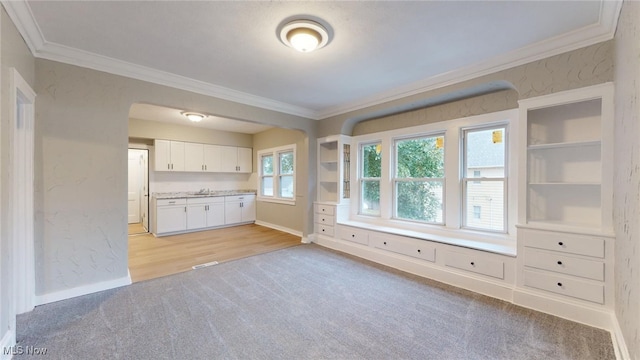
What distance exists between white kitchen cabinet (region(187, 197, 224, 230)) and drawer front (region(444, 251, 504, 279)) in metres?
5.12

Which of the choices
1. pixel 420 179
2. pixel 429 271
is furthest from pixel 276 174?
pixel 429 271

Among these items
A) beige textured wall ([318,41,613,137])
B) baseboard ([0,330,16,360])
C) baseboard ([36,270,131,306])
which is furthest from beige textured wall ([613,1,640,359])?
baseboard ([36,270,131,306])

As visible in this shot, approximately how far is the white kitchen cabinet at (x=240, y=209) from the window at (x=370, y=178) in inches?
137

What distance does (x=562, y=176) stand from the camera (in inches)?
101

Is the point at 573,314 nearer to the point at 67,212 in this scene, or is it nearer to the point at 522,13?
the point at 522,13

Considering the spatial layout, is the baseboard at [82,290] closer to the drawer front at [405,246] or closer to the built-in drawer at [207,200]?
the built-in drawer at [207,200]

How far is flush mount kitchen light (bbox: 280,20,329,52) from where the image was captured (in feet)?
6.83

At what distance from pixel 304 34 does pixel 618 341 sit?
11.0 ft

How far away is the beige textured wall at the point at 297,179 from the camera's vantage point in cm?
529

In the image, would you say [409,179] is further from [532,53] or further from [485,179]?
[532,53]

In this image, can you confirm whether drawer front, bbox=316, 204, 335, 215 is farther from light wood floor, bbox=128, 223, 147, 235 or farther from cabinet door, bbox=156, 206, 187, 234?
light wood floor, bbox=128, 223, 147, 235

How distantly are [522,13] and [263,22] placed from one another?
206cm

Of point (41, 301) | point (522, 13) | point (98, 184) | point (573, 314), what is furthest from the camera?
point (98, 184)

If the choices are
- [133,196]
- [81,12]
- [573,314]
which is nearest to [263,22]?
[81,12]
